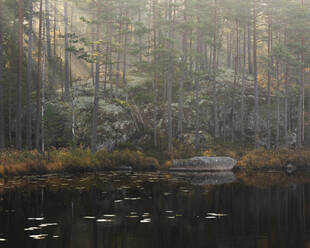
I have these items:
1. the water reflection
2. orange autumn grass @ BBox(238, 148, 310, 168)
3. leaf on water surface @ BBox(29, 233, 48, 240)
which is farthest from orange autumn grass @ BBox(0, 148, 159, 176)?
leaf on water surface @ BBox(29, 233, 48, 240)

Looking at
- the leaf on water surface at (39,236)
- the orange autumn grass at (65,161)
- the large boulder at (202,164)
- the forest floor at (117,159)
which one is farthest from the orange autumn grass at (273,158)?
the leaf on water surface at (39,236)

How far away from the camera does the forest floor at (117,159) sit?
62.2 ft

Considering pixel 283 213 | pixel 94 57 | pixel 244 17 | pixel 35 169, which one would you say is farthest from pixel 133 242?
pixel 244 17

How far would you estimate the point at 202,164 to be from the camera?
23172mm

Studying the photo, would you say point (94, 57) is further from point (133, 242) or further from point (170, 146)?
point (133, 242)

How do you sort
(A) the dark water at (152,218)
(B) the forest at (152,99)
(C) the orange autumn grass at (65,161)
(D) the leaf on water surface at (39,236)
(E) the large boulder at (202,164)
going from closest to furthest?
(A) the dark water at (152,218), (D) the leaf on water surface at (39,236), (C) the orange autumn grass at (65,161), (E) the large boulder at (202,164), (B) the forest at (152,99)

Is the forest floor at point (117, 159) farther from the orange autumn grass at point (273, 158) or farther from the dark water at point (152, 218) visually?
the dark water at point (152, 218)

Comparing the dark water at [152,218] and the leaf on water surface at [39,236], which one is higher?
the leaf on water surface at [39,236]

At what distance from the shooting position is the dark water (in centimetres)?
595

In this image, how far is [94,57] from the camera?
25719 mm

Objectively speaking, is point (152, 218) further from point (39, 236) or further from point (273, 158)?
point (273, 158)

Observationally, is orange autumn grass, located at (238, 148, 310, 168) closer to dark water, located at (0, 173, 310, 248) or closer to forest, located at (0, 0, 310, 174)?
forest, located at (0, 0, 310, 174)

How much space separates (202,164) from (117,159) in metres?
5.63

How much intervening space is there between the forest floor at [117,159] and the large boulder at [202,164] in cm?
114
